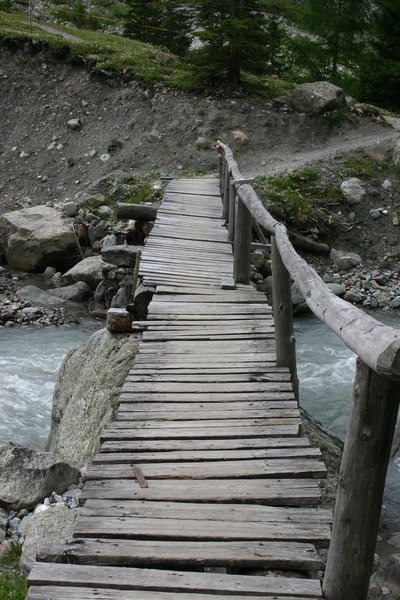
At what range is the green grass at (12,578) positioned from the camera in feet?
12.6

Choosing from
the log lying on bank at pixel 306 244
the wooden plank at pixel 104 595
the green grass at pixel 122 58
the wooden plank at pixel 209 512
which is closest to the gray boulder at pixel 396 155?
the log lying on bank at pixel 306 244

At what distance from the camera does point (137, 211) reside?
12375 mm

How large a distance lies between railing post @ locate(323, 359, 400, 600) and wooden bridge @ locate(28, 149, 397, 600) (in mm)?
56

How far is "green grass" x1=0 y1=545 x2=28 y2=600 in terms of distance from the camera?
3836 mm

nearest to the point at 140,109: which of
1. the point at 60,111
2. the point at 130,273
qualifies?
the point at 60,111

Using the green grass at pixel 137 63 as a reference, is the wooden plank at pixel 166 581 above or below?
above

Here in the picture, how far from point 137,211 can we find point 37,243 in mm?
4089

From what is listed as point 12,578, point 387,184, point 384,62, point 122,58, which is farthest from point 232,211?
point 384,62

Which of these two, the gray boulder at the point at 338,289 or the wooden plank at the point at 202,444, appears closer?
the wooden plank at the point at 202,444

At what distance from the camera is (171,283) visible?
26.7 ft

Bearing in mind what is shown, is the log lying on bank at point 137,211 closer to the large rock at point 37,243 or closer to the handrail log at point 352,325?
the large rock at point 37,243

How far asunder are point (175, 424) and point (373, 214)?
13.2 metres

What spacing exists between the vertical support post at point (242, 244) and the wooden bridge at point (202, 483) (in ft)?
4.06

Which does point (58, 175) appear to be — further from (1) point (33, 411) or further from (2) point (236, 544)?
(2) point (236, 544)
